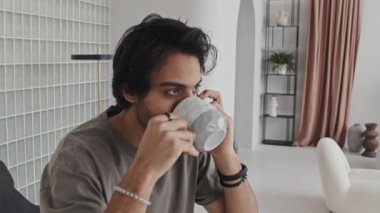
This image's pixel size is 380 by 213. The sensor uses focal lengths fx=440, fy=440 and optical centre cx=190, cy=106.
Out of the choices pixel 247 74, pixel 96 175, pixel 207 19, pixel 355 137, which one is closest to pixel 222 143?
pixel 96 175

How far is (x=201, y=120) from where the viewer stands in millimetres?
962

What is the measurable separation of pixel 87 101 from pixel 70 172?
7.00ft

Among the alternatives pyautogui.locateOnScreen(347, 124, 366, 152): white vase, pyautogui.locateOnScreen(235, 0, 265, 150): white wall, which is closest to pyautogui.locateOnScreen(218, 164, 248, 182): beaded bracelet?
pyautogui.locateOnScreen(235, 0, 265, 150): white wall

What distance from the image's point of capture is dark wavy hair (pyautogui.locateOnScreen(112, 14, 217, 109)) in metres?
1.05

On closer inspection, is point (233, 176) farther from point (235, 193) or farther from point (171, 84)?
point (171, 84)

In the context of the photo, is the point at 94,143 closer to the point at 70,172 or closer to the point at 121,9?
the point at 70,172

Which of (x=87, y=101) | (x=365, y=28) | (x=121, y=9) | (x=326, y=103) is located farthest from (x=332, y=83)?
(x=87, y=101)

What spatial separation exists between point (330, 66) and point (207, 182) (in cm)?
512

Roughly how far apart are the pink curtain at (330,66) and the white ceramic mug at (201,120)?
5.31 meters

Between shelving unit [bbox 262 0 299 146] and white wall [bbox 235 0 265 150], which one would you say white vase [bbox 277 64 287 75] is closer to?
shelving unit [bbox 262 0 299 146]

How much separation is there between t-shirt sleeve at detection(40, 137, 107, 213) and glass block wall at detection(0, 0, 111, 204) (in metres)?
1.43

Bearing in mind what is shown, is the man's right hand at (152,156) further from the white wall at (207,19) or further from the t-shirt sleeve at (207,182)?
the white wall at (207,19)

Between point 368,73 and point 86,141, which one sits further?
point 368,73

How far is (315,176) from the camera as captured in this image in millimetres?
4762
